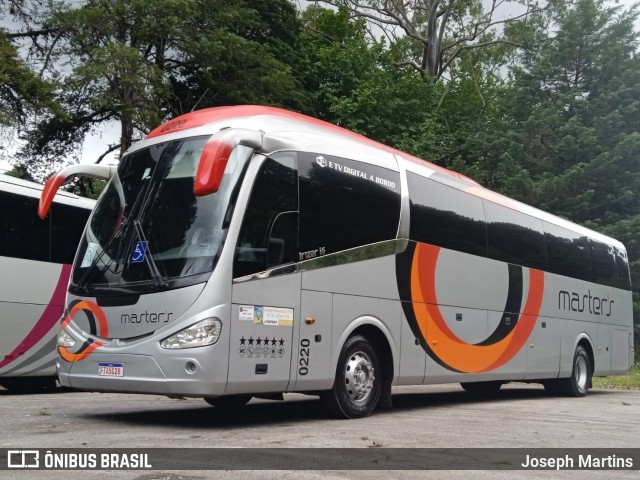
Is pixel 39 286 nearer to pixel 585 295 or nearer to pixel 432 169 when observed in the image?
pixel 432 169

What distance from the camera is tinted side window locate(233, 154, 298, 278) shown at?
932cm

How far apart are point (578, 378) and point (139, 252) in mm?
11424

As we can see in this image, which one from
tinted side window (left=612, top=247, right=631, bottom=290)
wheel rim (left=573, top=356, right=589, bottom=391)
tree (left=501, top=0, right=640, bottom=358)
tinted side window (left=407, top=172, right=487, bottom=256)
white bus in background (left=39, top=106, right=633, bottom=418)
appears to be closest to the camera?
white bus in background (left=39, top=106, right=633, bottom=418)

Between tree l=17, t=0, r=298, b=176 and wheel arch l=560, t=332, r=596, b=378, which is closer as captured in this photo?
wheel arch l=560, t=332, r=596, b=378

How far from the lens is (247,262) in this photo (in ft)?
30.6

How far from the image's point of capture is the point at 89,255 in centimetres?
1000

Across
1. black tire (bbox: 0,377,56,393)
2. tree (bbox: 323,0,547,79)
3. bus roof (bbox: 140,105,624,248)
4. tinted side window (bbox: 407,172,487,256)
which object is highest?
tree (bbox: 323,0,547,79)

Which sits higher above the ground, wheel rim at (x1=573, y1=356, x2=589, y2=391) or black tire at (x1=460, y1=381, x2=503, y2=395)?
wheel rim at (x1=573, y1=356, x2=589, y2=391)

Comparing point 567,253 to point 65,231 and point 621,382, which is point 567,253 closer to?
point 621,382

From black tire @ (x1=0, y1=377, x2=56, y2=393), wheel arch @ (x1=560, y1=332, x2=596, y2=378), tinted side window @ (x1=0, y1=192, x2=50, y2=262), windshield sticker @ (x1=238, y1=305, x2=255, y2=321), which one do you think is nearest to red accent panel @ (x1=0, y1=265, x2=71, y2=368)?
tinted side window @ (x1=0, y1=192, x2=50, y2=262)

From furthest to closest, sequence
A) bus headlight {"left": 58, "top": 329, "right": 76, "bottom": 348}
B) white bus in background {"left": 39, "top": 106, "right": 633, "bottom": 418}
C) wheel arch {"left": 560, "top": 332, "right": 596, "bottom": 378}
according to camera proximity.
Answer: wheel arch {"left": 560, "top": 332, "right": 596, "bottom": 378}
bus headlight {"left": 58, "top": 329, "right": 76, "bottom": 348}
white bus in background {"left": 39, "top": 106, "right": 633, "bottom": 418}

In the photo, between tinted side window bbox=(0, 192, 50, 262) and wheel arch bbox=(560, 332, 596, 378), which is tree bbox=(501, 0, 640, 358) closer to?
wheel arch bbox=(560, 332, 596, 378)

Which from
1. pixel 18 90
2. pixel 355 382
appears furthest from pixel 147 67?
pixel 355 382

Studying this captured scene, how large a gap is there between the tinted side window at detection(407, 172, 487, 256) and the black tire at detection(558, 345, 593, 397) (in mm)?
4693
